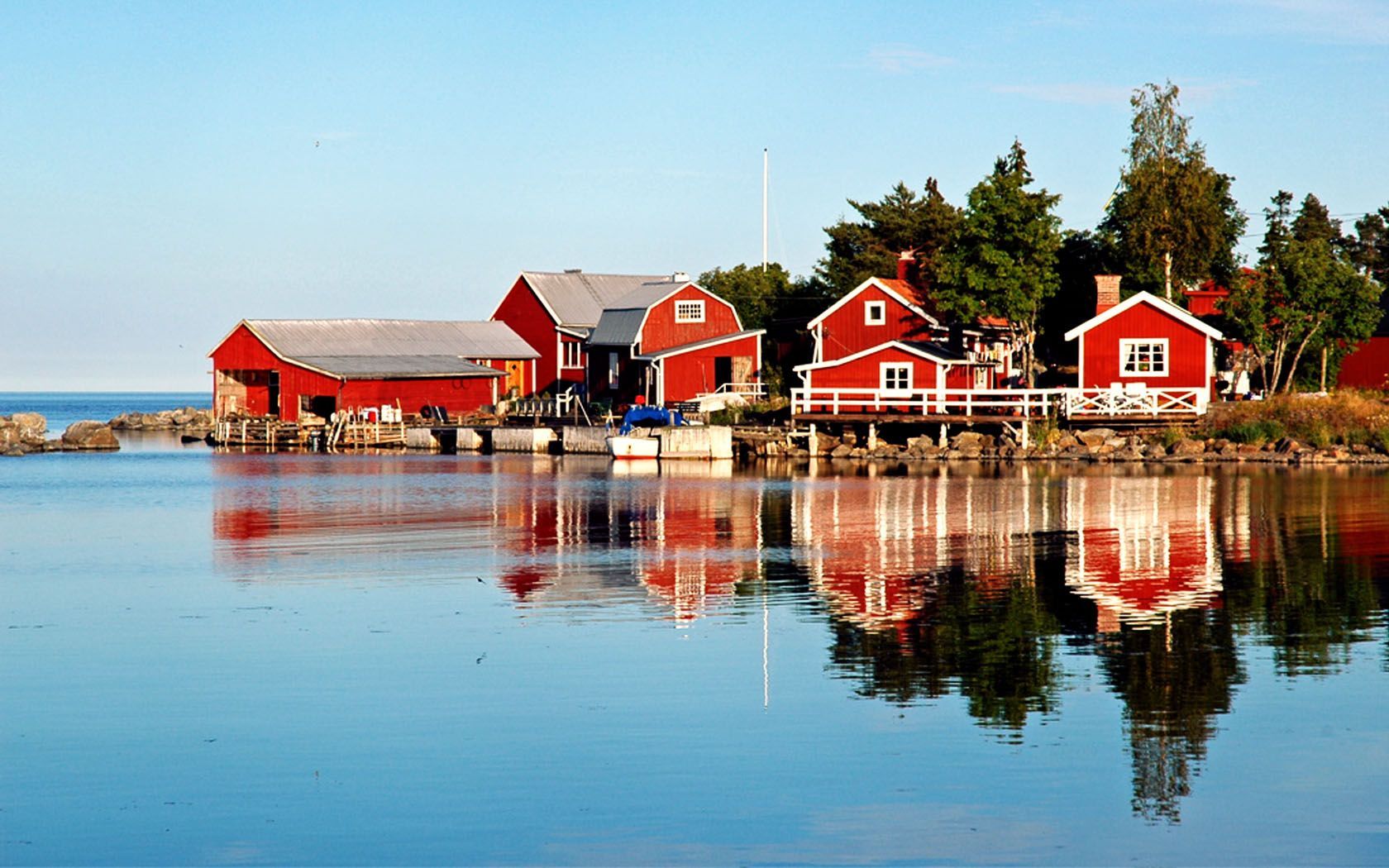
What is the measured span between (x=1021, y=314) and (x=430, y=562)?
3462 cm

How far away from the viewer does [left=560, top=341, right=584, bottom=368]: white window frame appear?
7900cm

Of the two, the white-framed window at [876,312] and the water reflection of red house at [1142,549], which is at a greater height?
the white-framed window at [876,312]

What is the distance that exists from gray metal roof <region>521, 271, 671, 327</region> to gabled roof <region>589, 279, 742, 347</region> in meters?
4.63

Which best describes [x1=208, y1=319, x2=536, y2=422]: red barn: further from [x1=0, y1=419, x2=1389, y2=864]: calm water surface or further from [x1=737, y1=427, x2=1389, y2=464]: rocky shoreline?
[x1=0, y1=419, x2=1389, y2=864]: calm water surface

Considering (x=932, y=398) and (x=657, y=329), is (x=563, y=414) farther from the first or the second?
(x=932, y=398)

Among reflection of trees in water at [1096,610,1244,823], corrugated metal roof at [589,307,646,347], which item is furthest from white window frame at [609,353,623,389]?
reflection of trees in water at [1096,610,1244,823]

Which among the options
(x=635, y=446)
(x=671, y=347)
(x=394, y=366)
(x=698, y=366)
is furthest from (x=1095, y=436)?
(x=394, y=366)

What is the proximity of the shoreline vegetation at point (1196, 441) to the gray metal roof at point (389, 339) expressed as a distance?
23973 millimetres

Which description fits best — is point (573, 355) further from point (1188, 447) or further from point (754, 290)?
point (1188, 447)

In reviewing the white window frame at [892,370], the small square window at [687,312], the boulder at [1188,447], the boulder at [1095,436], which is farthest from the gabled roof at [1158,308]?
the small square window at [687,312]

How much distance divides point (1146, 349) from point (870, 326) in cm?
1129

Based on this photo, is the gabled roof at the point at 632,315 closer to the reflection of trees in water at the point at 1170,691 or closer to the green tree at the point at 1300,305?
the green tree at the point at 1300,305

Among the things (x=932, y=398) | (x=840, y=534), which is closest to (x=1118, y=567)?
(x=840, y=534)

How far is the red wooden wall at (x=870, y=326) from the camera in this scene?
61625 mm
